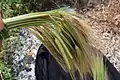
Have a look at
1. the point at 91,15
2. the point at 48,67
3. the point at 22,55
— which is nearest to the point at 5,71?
the point at 22,55

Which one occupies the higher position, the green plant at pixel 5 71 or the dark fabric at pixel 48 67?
the dark fabric at pixel 48 67

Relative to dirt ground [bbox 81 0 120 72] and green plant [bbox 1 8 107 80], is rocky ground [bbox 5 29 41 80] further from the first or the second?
green plant [bbox 1 8 107 80]

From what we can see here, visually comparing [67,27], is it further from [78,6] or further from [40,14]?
[78,6]

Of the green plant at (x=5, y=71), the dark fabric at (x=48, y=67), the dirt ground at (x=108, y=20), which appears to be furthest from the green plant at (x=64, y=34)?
the dirt ground at (x=108, y=20)

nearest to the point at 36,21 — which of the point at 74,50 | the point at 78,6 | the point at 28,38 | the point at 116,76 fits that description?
the point at 74,50

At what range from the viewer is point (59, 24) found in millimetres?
889

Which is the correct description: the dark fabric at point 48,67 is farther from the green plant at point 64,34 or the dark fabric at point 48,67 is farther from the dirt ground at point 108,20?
the dirt ground at point 108,20

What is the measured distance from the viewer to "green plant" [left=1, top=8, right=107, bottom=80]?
0.89 metres

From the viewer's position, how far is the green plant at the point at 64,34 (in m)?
0.89

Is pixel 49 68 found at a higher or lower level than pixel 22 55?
higher

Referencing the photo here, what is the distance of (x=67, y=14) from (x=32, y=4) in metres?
1.91

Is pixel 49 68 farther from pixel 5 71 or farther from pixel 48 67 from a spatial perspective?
pixel 5 71

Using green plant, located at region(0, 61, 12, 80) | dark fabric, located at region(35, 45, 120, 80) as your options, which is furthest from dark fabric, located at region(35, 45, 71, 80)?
green plant, located at region(0, 61, 12, 80)

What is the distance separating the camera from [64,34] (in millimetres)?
907
